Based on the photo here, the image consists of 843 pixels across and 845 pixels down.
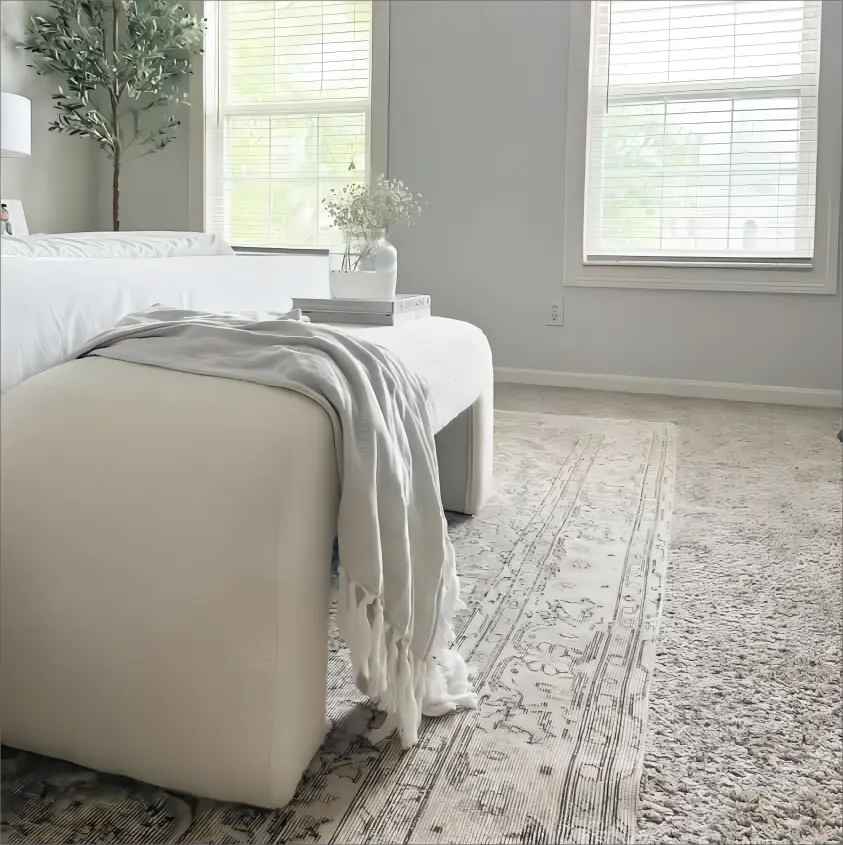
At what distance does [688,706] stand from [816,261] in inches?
128

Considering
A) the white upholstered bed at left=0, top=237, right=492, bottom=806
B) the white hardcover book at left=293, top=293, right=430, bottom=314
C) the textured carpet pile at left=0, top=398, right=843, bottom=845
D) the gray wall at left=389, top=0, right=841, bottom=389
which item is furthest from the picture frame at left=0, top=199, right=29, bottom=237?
the white upholstered bed at left=0, top=237, right=492, bottom=806

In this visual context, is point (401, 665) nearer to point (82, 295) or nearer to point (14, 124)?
point (82, 295)

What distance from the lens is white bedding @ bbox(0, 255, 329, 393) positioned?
126cm

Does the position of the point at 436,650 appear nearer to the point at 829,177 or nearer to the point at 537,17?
the point at 829,177

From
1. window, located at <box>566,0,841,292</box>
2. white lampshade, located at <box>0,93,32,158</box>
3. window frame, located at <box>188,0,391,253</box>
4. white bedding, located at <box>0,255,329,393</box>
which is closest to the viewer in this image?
white bedding, located at <box>0,255,329,393</box>

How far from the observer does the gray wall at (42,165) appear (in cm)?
467

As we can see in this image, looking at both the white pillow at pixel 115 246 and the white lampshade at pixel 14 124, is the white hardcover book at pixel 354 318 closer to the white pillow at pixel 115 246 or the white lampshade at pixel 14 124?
the white pillow at pixel 115 246

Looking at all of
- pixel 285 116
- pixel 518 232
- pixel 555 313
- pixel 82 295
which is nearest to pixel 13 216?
pixel 285 116

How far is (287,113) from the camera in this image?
502cm

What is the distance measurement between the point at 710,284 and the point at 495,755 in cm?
347

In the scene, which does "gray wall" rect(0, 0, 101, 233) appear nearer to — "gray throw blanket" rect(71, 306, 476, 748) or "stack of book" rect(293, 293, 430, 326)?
"stack of book" rect(293, 293, 430, 326)

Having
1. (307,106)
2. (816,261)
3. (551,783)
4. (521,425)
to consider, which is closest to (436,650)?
(551,783)

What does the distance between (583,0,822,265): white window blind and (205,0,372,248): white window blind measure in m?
1.31

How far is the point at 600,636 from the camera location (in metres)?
1.69
